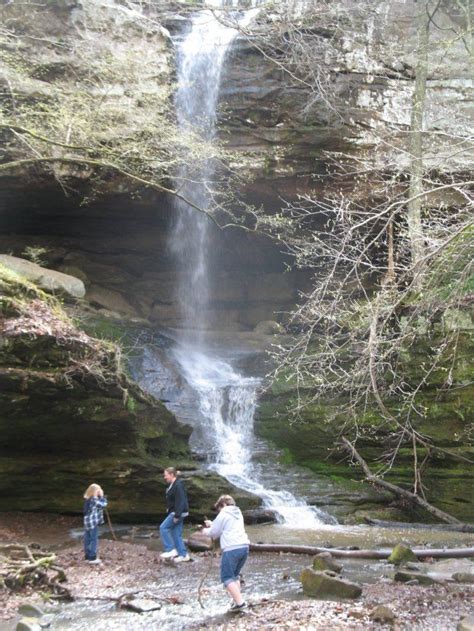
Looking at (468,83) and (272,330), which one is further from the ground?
(468,83)

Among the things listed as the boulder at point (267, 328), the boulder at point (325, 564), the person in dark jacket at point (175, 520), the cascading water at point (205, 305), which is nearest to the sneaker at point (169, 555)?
the person in dark jacket at point (175, 520)

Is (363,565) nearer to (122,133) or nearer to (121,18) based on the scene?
(122,133)

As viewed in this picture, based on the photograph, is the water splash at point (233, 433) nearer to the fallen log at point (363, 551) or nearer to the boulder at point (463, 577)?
the fallen log at point (363, 551)

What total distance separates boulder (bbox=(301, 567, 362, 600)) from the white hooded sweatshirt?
3.29 feet

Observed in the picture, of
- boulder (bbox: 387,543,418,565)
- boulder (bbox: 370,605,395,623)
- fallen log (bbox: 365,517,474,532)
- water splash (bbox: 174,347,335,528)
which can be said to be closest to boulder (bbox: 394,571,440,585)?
boulder (bbox: 387,543,418,565)

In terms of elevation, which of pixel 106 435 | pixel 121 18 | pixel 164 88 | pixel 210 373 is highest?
pixel 121 18

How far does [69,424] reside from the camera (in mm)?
11773

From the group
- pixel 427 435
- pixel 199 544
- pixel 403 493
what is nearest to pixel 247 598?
pixel 199 544

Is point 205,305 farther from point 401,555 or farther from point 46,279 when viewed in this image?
point 401,555

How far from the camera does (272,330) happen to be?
889 inches

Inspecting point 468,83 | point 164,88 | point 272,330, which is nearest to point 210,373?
point 272,330

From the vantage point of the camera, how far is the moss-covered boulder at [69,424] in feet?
35.0

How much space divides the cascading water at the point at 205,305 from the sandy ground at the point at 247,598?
443cm

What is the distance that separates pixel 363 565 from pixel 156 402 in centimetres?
637
